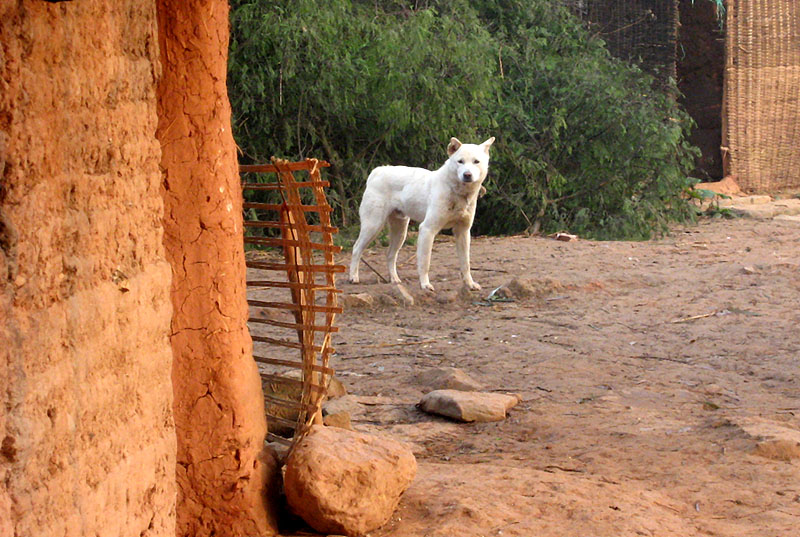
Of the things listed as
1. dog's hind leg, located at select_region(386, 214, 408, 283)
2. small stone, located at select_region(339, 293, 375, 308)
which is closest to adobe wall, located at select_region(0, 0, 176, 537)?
small stone, located at select_region(339, 293, 375, 308)

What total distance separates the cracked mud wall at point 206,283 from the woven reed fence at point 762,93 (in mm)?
12759

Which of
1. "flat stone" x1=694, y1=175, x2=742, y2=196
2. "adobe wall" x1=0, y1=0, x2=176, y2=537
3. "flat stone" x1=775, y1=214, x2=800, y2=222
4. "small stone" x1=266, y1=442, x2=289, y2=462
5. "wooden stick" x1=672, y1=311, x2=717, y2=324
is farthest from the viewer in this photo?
"flat stone" x1=694, y1=175, x2=742, y2=196

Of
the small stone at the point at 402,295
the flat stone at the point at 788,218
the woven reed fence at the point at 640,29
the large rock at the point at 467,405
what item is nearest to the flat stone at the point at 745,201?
the flat stone at the point at 788,218

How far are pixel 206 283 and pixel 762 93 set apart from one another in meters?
13.4

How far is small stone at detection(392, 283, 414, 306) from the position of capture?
754cm

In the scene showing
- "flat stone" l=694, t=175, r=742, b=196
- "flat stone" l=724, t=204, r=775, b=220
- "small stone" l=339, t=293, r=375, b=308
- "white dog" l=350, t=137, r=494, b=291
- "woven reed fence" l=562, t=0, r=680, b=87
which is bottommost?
"small stone" l=339, t=293, r=375, b=308

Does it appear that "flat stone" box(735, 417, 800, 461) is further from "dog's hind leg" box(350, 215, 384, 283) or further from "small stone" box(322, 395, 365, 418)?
"dog's hind leg" box(350, 215, 384, 283)

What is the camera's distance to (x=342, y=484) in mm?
2977

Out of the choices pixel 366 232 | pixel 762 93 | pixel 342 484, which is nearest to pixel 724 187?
pixel 762 93

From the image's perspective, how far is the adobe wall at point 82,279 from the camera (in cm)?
176

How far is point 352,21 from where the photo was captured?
10.0 metres

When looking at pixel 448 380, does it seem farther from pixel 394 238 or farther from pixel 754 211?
pixel 754 211

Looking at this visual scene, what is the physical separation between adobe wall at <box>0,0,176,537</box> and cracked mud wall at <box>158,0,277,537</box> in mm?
256

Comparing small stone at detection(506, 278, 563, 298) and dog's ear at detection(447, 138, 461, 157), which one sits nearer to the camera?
small stone at detection(506, 278, 563, 298)
